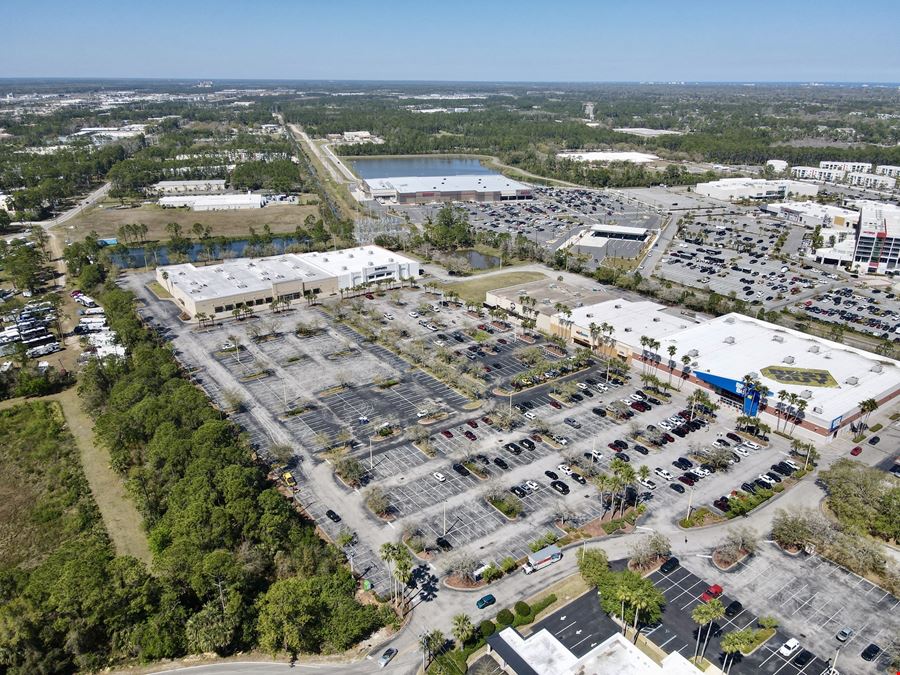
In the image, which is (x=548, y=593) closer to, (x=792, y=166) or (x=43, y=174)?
(x=43, y=174)

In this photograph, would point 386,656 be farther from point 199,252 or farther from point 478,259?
point 199,252

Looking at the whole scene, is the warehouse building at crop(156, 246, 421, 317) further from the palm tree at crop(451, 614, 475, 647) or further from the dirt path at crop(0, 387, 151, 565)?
the palm tree at crop(451, 614, 475, 647)

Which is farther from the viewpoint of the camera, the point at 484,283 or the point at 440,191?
the point at 440,191

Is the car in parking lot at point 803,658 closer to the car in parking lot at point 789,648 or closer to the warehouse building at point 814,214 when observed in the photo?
the car in parking lot at point 789,648

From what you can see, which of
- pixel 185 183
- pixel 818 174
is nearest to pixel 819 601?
pixel 185 183

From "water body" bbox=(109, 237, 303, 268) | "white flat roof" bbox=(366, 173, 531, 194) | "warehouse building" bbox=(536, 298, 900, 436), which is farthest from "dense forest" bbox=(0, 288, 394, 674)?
"white flat roof" bbox=(366, 173, 531, 194)

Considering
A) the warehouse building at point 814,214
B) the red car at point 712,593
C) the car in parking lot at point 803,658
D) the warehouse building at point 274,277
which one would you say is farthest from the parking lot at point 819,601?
the warehouse building at point 814,214

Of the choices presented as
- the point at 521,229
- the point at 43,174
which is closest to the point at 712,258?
the point at 521,229
